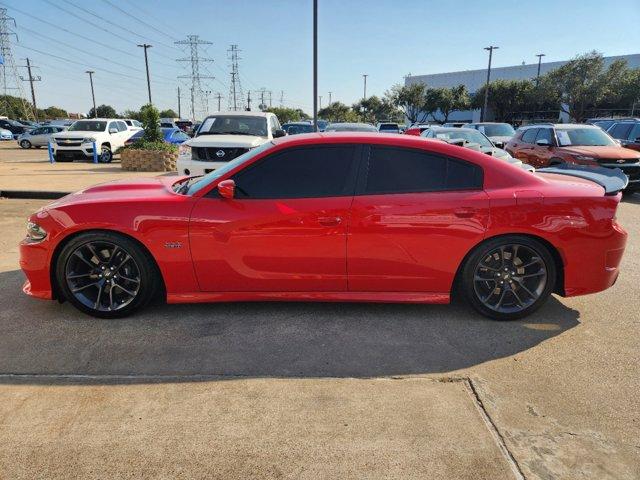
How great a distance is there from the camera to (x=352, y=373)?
10.1 feet

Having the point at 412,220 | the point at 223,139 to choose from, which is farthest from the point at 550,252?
the point at 223,139

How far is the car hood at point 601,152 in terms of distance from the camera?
9.91 meters

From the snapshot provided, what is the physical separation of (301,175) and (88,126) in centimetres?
1896

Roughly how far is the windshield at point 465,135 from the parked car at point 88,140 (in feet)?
45.0

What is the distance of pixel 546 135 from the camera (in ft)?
36.7

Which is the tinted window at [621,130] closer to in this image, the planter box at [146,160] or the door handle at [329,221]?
the door handle at [329,221]

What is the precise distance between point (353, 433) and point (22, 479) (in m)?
1.63

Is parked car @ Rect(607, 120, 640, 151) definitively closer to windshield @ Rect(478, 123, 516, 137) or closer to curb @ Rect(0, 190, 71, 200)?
windshield @ Rect(478, 123, 516, 137)

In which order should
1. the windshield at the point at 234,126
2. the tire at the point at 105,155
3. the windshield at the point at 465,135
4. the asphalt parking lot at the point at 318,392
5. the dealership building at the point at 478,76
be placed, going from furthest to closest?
the dealership building at the point at 478,76 → the tire at the point at 105,155 → the windshield at the point at 465,135 → the windshield at the point at 234,126 → the asphalt parking lot at the point at 318,392

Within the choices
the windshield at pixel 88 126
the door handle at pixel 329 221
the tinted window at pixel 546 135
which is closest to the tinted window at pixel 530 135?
the tinted window at pixel 546 135

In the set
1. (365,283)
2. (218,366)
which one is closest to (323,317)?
(365,283)

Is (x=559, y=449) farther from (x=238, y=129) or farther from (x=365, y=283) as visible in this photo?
(x=238, y=129)

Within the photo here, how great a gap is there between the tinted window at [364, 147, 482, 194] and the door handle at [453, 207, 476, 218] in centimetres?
20

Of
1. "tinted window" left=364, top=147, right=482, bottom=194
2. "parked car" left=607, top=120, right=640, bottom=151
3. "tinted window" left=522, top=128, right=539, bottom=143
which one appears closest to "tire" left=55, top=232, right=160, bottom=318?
"tinted window" left=364, top=147, right=482, bottom=194
